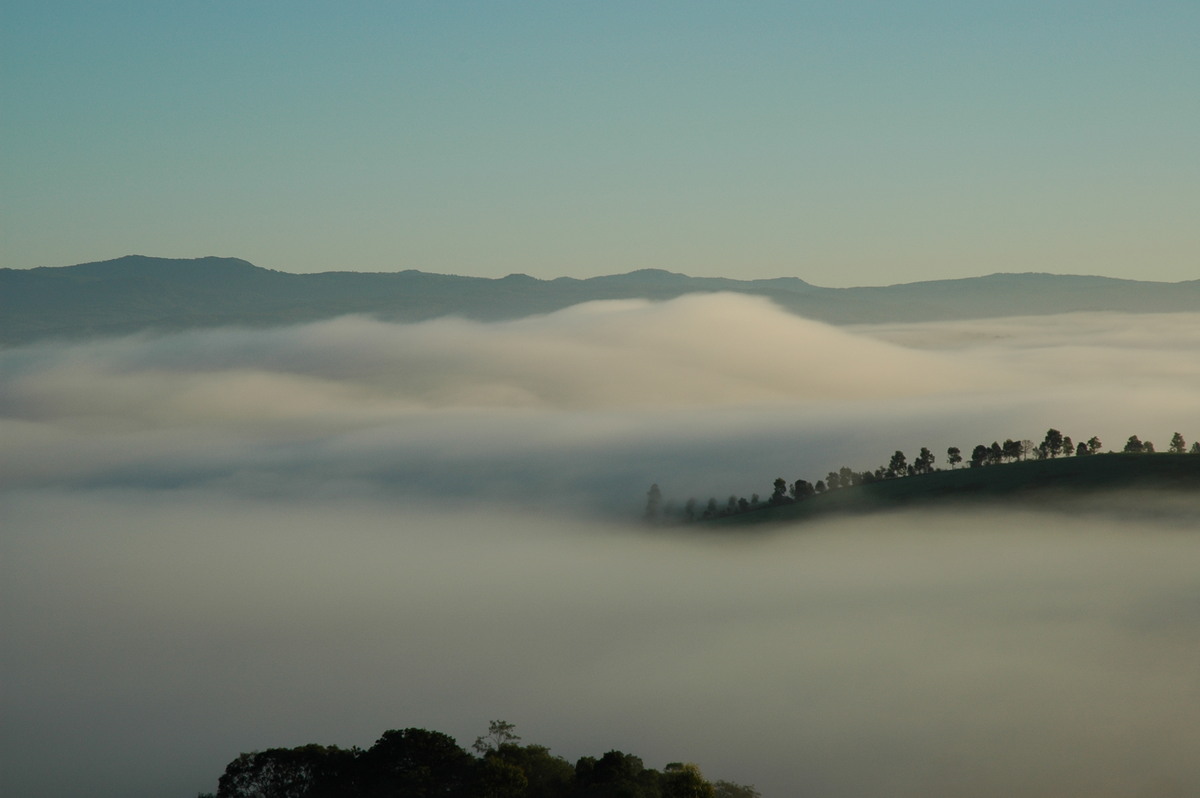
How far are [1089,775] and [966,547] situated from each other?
69.2 metres

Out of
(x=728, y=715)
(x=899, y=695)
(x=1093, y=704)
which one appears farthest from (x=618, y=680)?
(x=1093, y=704)

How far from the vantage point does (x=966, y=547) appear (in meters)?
198

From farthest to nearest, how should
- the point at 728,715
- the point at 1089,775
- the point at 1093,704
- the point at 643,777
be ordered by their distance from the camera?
the point at 728,715 < the point at 1093,704 < the point at 1089,775 < the point at 643,777

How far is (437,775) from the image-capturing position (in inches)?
3484

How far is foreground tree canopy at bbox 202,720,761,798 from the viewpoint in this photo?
279ft

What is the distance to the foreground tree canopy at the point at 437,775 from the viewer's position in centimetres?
8494

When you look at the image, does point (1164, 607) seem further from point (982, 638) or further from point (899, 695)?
point (899, 695)

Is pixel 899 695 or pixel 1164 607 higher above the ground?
pixel 1164 607

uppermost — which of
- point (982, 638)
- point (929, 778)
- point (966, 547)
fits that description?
point (966, 547)

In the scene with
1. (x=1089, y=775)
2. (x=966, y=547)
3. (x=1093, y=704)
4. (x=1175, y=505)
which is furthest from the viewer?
(x=966, y=547)

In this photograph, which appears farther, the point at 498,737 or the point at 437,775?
the point at 498,737

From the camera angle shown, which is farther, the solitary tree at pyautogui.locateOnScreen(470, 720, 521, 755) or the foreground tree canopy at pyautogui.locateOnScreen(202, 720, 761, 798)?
the solitary tree at pyautogui.locateOnScreen(470, 720, 521, 755)

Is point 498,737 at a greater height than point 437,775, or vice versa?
point 437,775

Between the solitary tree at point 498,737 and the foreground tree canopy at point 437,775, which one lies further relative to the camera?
the solitary tree at point 498,737
